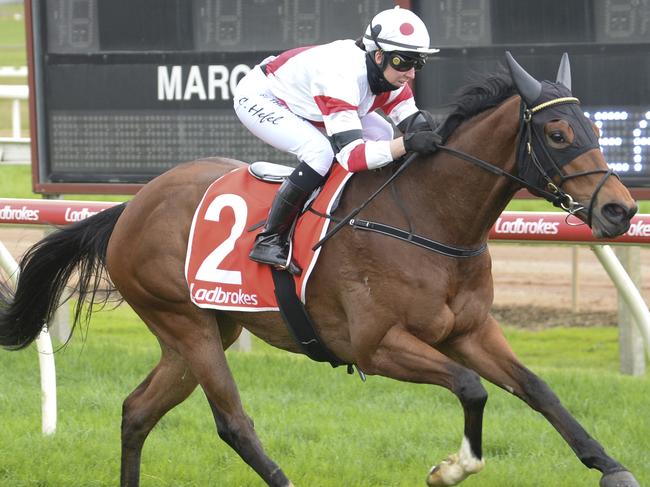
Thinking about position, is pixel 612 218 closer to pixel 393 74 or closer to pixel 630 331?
pixel 393 74

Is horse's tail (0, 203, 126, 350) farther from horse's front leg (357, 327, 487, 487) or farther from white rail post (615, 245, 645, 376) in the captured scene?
white rail post (615, 245, 645, 376)

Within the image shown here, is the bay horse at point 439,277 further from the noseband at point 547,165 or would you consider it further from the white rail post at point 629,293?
the white rail post at point 629,293

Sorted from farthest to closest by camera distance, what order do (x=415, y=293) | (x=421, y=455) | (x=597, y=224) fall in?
(x=421, y=455) < (x=415, y=293) < (x=597, y=224)

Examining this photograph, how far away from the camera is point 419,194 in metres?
4.34

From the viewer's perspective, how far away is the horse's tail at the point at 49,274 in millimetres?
5254

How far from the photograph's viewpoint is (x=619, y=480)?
3.93 m

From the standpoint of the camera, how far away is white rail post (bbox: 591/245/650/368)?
15.7ft

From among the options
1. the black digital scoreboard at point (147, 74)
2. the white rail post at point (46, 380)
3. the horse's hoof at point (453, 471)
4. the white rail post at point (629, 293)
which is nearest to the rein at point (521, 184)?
the horse's hoof at point (453, 471)

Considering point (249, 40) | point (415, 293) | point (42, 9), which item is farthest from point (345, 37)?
point (415, 293)

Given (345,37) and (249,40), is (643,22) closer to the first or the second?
(345,37)

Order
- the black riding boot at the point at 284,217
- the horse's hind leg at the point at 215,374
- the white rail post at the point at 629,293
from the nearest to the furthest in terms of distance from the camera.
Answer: the black riding boot at the point at 284,217 < the horse's hind leg at the point at 215,374 < the white rail post at the point at 629,293

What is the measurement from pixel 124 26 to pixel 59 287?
6.62 feet

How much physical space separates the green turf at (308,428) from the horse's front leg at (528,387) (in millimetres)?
632

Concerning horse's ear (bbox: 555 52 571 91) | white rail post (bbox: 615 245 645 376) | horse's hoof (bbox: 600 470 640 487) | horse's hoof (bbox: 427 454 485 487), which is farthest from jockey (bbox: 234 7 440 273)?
white rail post (bbox: 615 245 645 376)
